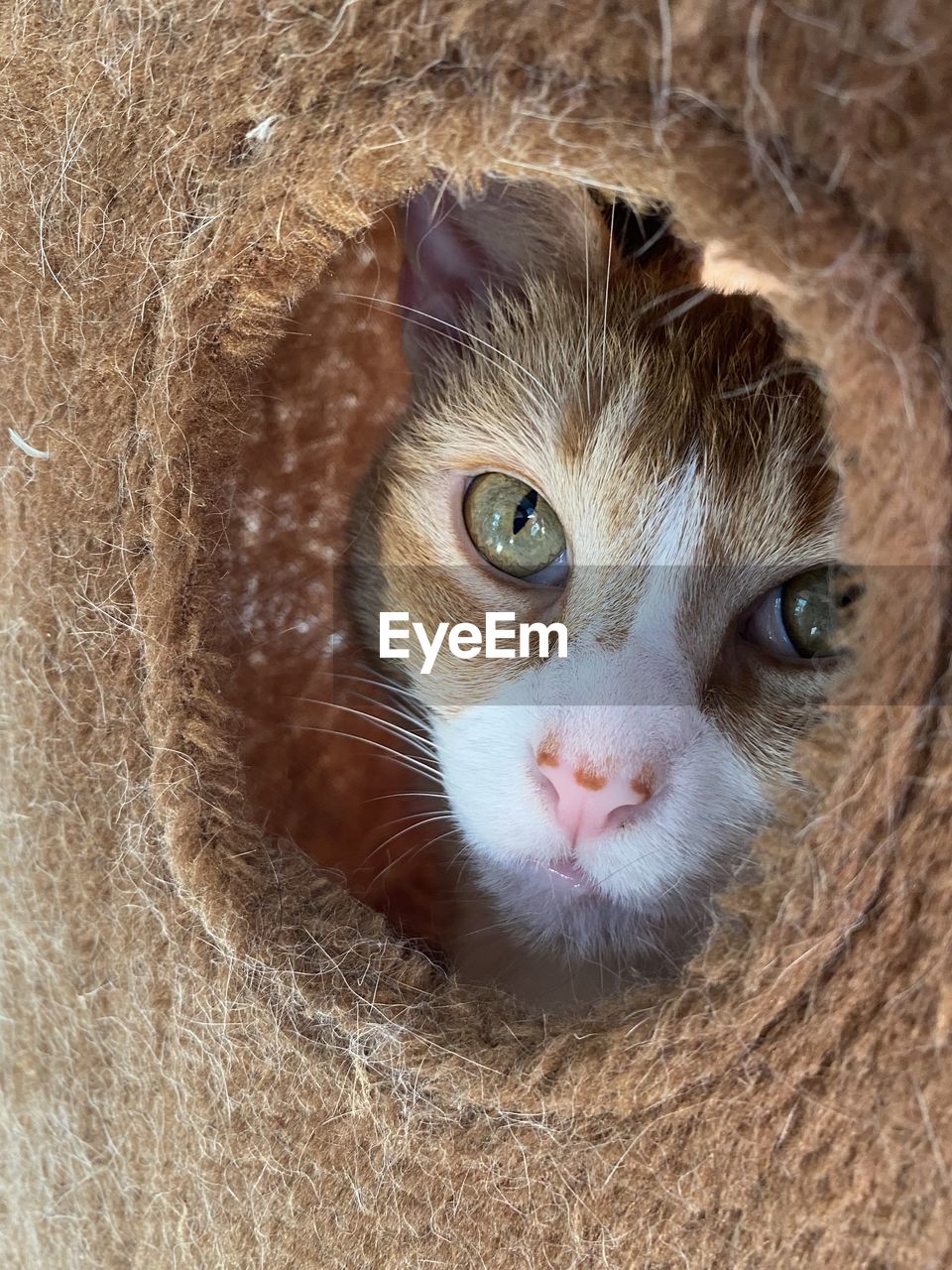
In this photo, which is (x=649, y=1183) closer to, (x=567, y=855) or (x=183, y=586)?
(x=567, y=855)

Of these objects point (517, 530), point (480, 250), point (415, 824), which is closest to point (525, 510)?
point (517, 530)

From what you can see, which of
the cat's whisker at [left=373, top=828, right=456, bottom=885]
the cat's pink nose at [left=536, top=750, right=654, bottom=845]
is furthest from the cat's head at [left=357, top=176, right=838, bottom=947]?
the cat's whisker at [left=373, top=828, right=456, bottom=885]

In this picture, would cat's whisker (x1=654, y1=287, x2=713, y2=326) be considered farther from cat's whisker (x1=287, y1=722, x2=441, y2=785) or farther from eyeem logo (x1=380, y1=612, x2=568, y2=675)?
cat's whisker (x1=287, y1=722, x2=441, y2=785)

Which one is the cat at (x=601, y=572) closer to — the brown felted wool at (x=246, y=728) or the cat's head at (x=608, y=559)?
the cat's head at (x=608, y=559)

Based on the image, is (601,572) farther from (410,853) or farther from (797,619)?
(410,853)

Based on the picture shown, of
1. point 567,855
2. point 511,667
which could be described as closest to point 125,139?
point 511,667

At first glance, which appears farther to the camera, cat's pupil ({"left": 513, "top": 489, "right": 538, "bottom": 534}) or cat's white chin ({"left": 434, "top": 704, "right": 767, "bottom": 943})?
cat's pupil ({"left": 513, "top": 489, "right": 538, "bottom": 534})
